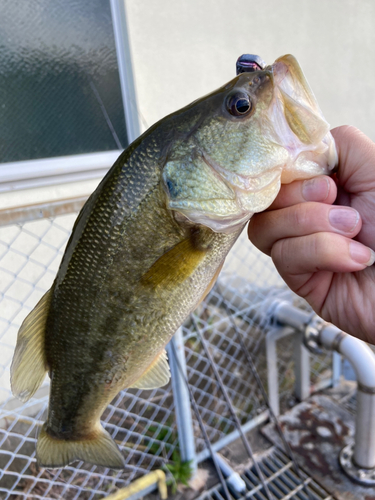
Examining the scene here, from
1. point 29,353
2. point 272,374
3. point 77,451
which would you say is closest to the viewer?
point 29,353

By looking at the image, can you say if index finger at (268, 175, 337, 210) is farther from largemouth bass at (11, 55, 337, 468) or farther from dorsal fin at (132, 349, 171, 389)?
dorsal fin at (132, 349, 171, 389)

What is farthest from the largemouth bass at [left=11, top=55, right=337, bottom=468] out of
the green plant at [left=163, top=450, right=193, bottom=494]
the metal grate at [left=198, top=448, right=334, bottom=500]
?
the metal grate at [left=198, top=448, right=334, bottom=500]

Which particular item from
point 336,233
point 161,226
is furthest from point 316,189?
point 161,226

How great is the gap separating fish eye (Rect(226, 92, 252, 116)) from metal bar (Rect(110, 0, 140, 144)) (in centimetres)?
134

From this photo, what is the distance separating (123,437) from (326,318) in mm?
1941

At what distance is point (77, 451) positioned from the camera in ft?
4.00

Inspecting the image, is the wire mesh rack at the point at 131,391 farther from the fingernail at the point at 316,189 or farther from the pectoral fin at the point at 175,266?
the fingernail at the point at 316,189

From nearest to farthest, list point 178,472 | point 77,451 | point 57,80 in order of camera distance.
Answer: point 77,451
point 57,80
point 178,472

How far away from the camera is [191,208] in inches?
36.4

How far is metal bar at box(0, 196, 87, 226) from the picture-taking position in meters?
1.51

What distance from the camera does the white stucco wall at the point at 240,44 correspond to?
2.41m

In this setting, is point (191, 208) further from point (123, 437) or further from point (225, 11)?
point (225, 11)

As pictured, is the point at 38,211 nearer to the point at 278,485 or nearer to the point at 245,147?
the point at 245,147

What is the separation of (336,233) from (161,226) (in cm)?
47
